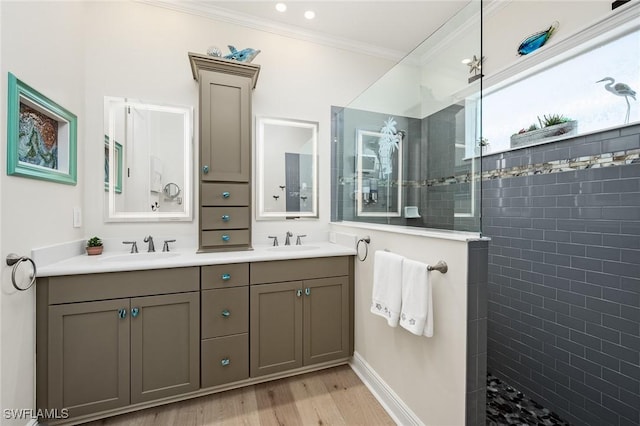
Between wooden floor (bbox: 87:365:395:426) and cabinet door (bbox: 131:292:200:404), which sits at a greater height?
cabinet door (bbox: 131:292:200:404)

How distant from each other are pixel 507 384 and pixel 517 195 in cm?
143

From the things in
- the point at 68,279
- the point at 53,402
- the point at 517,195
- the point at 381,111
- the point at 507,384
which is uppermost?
the point at 381,111

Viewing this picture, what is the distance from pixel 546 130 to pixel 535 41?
64cm

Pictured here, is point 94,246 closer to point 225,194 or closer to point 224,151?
point 225,194

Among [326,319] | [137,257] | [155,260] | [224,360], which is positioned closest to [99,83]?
[137,257]

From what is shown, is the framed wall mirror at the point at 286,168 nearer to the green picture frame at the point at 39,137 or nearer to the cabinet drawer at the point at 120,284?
the cabinet drawer at the point at 120,284

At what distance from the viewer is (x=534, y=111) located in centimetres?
190

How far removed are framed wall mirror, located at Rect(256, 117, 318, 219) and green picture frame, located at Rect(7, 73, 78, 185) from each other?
126 cm

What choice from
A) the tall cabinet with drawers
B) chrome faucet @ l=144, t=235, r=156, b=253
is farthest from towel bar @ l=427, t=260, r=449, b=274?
chrome faucet @ l=144, t=235, r=156, b=253

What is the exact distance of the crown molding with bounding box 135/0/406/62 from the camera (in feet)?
6.98

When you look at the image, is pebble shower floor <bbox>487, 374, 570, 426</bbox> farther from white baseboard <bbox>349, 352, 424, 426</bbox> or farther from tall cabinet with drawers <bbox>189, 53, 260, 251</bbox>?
tall cabinet with drawers <bbox>189, 53, 260, 251</bbox>

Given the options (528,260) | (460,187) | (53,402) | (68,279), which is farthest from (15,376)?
(528,260)

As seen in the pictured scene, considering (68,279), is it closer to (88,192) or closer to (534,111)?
(88,192)

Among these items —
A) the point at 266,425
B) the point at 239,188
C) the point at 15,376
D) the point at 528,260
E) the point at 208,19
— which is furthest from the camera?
the point at 208,19
